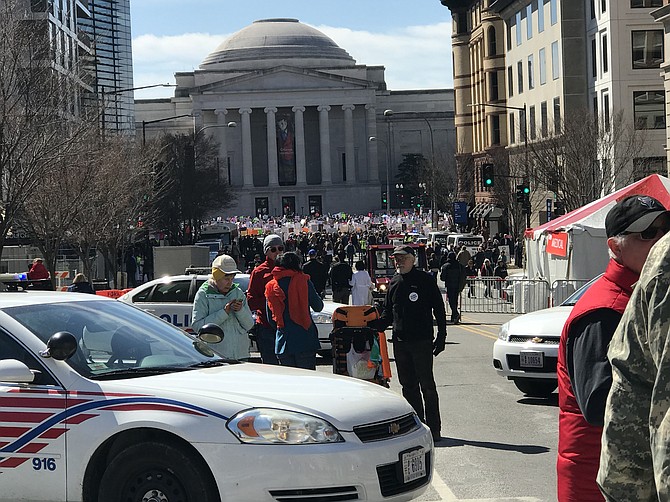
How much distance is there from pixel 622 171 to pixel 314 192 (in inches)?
4192

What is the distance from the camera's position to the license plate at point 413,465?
713cm

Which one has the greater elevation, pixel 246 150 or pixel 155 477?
pixel 246 150

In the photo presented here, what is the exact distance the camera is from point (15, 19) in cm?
2516

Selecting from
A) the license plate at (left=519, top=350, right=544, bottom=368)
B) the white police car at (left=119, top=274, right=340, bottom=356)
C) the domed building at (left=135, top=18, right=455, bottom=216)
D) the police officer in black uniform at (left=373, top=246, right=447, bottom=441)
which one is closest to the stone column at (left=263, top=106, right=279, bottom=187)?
the domed building at (left=135, top=18, right=455, bottom=216)

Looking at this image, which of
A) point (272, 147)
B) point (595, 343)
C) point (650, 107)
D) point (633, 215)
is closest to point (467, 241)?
point (650, 107)

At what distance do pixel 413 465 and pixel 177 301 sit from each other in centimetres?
1349

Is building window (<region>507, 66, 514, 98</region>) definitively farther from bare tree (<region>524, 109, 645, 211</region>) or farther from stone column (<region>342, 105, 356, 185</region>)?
stone column (<region>342, 105, 356, 185</region>)

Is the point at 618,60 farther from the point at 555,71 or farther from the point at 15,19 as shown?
the point at 15,19

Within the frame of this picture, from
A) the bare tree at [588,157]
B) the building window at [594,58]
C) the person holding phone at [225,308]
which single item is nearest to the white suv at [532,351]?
the person holding phone at [225,308]

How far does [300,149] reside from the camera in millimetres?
159625

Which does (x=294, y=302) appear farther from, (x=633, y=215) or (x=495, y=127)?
(x=495, y=127)

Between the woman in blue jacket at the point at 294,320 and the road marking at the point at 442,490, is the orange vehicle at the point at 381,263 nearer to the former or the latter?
the woman in blue jacket at the point at 294,320

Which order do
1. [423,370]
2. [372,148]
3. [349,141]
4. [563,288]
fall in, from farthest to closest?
[372,148], [349,141], [563,288], [423,370]

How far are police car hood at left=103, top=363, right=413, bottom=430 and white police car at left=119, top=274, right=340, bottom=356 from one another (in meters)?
12.3
